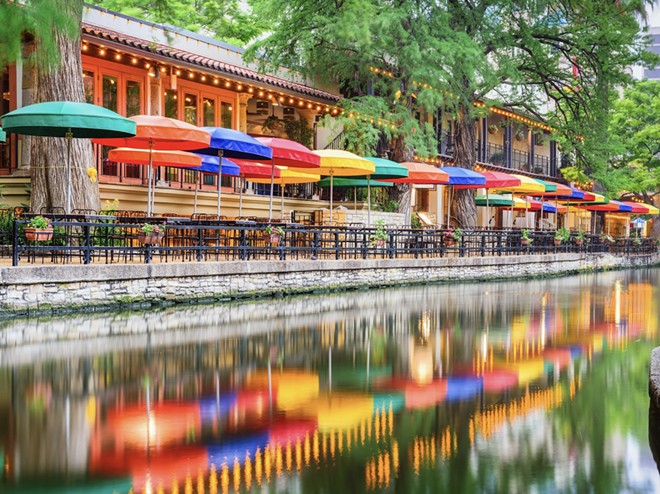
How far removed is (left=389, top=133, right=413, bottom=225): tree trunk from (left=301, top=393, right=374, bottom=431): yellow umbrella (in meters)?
23.1

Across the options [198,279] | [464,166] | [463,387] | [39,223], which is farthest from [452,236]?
[463,387]

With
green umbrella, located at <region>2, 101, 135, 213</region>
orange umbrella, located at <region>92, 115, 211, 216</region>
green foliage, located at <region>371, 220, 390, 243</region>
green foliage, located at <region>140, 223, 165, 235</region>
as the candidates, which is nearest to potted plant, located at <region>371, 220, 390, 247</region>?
green foliage, located at <region>371, 220, 390, 243</region>

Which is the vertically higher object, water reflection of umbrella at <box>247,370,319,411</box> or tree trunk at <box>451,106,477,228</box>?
tree trunk at <box>451,106,477,228</box>

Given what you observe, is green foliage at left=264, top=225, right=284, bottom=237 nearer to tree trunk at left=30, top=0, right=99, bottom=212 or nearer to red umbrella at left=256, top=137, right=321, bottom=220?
red umbrella at left=256, top=137, right=321, bottom=220

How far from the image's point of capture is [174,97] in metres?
26.6

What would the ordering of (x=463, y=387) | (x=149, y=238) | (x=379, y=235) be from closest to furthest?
1. (x=463, y=387)
2. (x=149, y=238)
3. (x=379, y=235)

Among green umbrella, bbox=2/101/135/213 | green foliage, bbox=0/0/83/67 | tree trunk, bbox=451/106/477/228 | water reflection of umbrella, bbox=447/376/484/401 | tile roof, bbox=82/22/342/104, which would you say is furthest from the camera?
tree trunk, bbox=451/106/477/228

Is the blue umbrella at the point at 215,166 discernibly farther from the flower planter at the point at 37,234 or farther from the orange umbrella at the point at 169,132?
the flower planter at the point at 37,234

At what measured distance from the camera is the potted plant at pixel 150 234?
16703 mm

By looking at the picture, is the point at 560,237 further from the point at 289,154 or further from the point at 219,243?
the point at 219,243

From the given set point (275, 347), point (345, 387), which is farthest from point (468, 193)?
point (345, 387)

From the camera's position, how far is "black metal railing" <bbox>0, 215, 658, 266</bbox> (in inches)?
637

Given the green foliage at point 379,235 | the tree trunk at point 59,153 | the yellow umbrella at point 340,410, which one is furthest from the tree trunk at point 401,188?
the yellow umbrella at point 340,410

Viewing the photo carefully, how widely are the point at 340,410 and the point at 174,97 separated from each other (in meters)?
20.2
